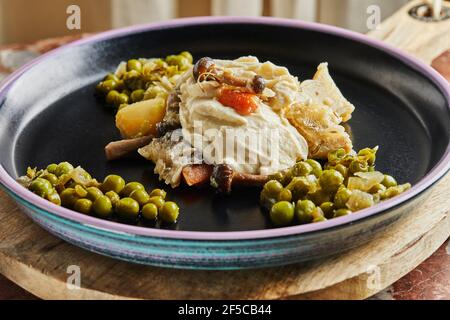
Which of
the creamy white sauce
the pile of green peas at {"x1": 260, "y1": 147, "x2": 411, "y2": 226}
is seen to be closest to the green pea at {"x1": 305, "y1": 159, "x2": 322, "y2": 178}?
the pile of green peas at {"x1": 260, "y1": 147, "x2": 411, "y2": 226}

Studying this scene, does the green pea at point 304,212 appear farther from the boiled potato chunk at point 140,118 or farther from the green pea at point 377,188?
the boiled potato chunk at point 140,118

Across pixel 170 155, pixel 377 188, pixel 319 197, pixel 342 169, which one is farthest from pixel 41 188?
pixel 377 188

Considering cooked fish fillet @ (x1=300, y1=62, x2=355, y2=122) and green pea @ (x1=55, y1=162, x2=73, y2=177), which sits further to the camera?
cooked fish fillet @ (x1=300, y1=62, x2=355, y2=122)

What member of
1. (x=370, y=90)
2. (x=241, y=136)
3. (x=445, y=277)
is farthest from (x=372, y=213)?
(x=370, y=90)

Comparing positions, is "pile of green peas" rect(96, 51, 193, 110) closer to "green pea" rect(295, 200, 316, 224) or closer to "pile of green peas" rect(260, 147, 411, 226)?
"pile of green peas" rect(260, 147, 411, 226)

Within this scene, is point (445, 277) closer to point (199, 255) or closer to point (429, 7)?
point (199, 255)
